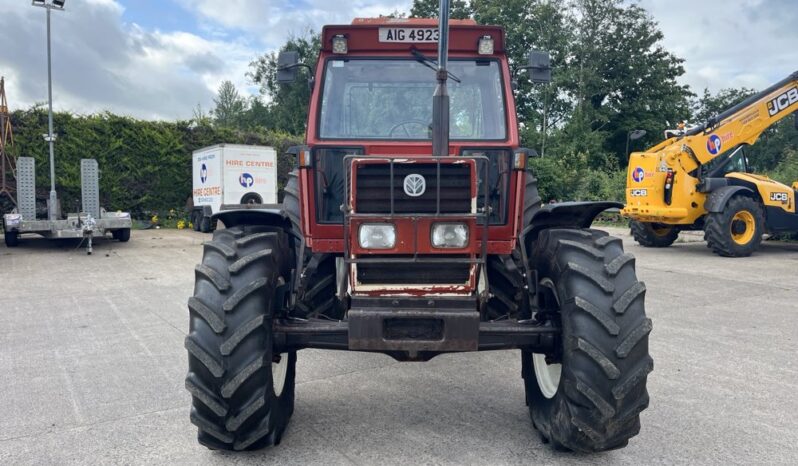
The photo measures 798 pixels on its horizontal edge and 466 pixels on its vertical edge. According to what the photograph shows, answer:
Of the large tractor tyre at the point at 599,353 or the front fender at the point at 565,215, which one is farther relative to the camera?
the front fender at the point at 565,215

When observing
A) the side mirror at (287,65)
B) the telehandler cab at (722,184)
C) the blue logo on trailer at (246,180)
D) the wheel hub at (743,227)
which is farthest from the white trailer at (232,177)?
the side mirror at (287,65)

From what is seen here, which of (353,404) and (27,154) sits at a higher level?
(27,154)

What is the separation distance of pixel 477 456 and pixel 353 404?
1099mm

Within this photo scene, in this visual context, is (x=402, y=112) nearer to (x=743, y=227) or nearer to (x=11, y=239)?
(x=743, y=227)

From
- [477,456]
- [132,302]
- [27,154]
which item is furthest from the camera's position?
[27,154]

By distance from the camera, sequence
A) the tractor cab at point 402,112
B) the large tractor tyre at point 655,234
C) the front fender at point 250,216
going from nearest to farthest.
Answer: the front fender at point 250,216 → the tractor cab at point 402,112 → the large tractor tyre at point 655,234

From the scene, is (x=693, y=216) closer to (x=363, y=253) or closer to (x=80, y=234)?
(x=363, y=253)

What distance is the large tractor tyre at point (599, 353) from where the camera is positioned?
2953 mm

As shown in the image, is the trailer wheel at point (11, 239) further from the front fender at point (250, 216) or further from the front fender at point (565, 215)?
the front fender at point (565, 215)

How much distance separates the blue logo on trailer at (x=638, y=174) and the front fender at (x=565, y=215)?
9019mm

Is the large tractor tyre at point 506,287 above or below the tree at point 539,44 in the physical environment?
below

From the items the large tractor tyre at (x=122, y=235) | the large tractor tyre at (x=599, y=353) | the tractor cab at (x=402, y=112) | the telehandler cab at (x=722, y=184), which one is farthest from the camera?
the large tractor tyre at (x=122, y=235)

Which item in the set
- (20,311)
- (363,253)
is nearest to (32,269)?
(20,311)

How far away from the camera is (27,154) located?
16.0 meters
